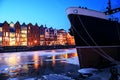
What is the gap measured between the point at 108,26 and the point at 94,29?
1316mm

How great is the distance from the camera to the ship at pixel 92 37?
1270cm

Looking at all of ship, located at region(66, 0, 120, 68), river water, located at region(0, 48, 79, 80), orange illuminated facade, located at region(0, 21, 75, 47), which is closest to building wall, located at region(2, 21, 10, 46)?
orange illuminated facade, located at region(0, 21, 75, 47)

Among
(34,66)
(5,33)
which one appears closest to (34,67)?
(34,66)

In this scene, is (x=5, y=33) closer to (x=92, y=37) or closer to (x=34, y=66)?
(x=34, y=66)

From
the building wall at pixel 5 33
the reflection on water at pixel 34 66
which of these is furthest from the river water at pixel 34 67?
the building wall at pixel 5 33

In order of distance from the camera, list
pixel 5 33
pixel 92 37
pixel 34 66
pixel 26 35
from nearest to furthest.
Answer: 1. pixel 92 37
2. pixel 34 66
3. pixel 5 33
4. pixel 26 35

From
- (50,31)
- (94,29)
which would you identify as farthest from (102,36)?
(50,31)

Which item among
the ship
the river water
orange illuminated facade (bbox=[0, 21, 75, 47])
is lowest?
the river water

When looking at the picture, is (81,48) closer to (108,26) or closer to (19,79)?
(108,26)

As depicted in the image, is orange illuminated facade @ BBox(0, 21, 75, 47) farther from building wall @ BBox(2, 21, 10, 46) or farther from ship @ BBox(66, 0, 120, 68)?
ship @ BBox(66, 0, 120, 68)

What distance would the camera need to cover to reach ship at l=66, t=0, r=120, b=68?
41.7 ft

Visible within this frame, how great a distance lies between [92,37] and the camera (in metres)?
13.1

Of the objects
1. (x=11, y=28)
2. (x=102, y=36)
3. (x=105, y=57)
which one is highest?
(x=11, y=28)

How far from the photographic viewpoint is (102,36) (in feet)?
44.1
